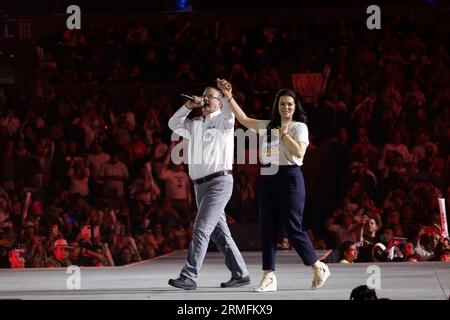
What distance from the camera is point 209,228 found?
801cm

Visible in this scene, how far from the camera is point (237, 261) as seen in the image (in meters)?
8.30

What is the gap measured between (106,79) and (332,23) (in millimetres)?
4574

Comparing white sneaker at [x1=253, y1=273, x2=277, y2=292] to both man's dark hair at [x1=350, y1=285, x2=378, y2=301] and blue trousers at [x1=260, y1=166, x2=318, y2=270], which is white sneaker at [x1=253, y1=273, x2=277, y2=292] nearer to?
blue trousers at [x1=260, y1=166, x2=318, y2=270]

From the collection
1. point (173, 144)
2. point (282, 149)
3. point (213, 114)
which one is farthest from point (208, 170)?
point (173, 144)

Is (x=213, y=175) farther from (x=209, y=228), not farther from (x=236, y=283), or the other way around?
(x=236, y=283)

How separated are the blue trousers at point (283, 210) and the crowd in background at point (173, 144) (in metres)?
3.40

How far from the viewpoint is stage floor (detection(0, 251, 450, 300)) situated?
24.8 feet

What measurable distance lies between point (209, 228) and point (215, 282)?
1002 mm

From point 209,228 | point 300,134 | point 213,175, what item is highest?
point 300,134

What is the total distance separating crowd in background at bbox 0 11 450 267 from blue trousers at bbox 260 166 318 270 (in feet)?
11.2
